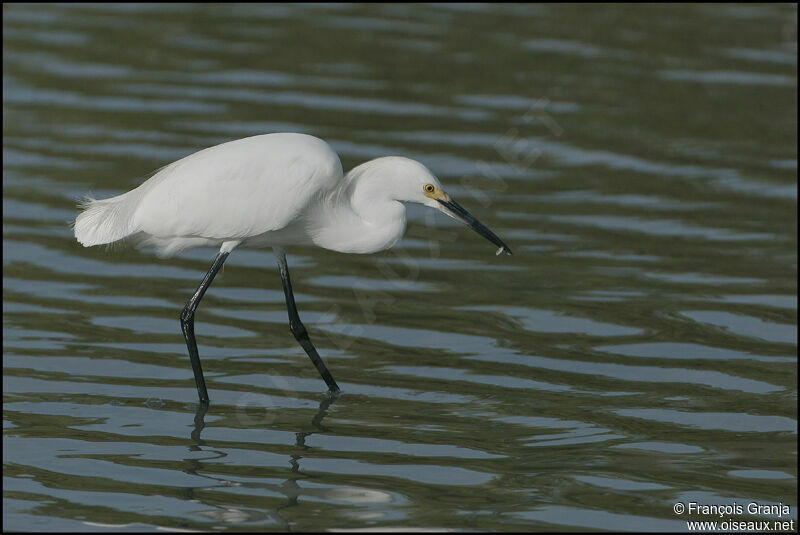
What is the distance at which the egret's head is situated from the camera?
800 cm

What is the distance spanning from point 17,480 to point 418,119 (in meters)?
7.69

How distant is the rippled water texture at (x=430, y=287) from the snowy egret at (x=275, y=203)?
0.70 meters

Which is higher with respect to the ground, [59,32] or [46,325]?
[59,32]

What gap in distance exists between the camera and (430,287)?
997cm

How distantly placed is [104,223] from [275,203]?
1.07 metres

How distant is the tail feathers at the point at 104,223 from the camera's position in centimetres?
827

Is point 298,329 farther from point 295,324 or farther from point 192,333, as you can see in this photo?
point 192,333

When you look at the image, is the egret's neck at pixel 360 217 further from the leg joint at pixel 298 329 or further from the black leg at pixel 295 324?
the leg joint at pixel 298 329

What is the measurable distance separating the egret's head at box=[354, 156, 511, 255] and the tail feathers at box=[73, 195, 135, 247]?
1.41 metres

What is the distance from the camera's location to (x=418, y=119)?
13.7 metres

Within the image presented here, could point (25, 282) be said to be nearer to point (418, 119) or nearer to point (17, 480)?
point (17, 480)

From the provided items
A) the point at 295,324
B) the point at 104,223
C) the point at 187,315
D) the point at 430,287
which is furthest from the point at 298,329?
the point at 430,287

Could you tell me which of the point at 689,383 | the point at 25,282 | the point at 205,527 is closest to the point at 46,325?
the point at 25,282

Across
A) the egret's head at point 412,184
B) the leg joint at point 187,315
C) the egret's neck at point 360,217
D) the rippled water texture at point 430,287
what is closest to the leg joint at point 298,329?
the rippled water texture at point 430,287
